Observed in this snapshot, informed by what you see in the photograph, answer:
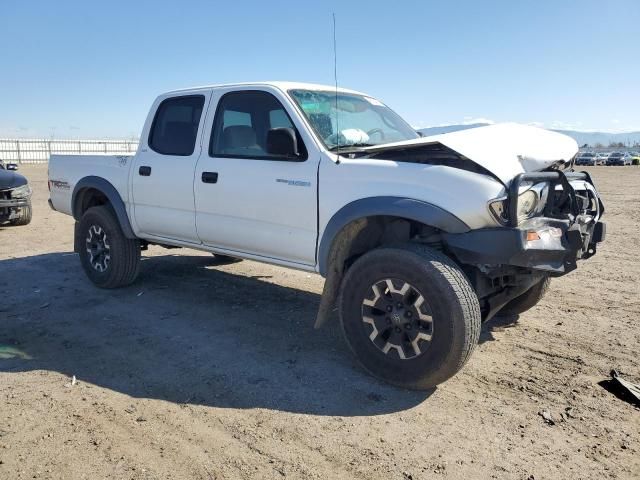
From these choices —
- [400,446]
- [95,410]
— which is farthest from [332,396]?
[95,410]

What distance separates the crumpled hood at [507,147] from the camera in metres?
3.60

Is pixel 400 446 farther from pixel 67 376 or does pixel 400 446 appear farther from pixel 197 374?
pixel 67 376

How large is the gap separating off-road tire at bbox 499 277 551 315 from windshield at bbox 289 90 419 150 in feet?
6.08

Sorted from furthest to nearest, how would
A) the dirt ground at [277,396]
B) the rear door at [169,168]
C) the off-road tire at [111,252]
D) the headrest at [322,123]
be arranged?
the off-road tire at [111,252] < the rear door at [169,168] < the headrest at [322,123] < the dirt ground at [277,396]

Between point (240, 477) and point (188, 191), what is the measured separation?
3.06 meters

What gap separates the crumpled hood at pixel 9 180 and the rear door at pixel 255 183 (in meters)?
7.27

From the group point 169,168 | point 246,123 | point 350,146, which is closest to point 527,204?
point 350,146

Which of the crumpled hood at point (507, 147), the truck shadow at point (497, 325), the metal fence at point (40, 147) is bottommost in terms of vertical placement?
the truck shadow at point (497, 325)

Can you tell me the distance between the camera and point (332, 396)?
3641mm

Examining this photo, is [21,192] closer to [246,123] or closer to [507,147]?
[246,123]

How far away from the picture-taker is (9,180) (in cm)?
1057

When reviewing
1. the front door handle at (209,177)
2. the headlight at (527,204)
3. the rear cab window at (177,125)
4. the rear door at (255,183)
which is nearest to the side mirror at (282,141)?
the rear door at (255,183)

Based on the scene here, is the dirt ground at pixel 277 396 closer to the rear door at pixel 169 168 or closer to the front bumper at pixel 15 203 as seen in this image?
the rear door at pixel 169 168

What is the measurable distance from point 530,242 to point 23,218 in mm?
10279
